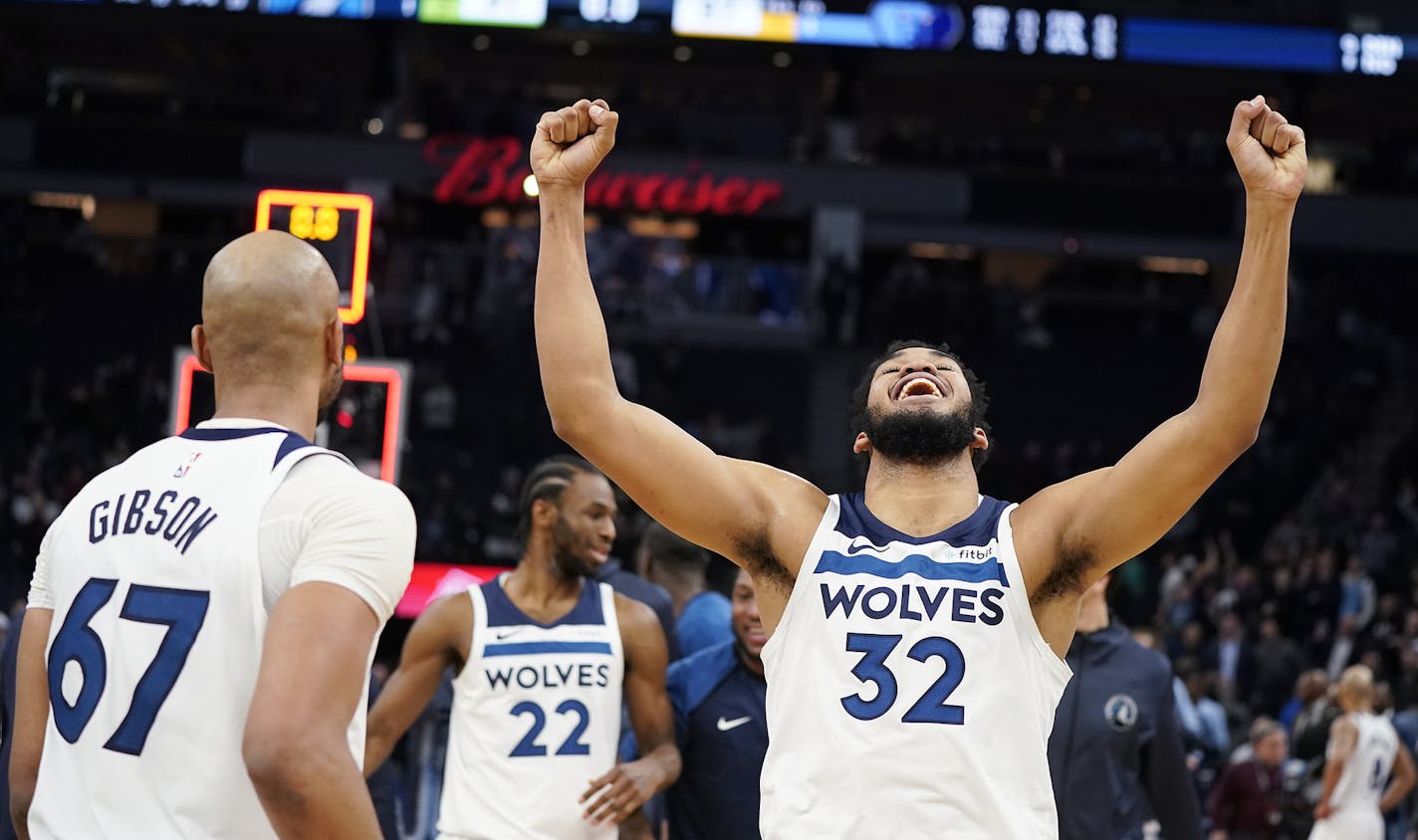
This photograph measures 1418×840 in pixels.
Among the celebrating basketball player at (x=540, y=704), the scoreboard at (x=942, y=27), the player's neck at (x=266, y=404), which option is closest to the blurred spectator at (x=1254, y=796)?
the celebrating basketball player at (x=540, y=704)

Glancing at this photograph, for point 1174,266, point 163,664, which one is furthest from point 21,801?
point 1174,266

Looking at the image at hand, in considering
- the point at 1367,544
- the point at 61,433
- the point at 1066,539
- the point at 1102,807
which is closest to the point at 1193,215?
the point at 1367,544

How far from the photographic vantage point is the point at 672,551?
26.2ft

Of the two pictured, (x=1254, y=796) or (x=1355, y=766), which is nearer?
(x=1355, y=766)

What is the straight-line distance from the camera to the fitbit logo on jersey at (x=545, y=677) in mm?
5941

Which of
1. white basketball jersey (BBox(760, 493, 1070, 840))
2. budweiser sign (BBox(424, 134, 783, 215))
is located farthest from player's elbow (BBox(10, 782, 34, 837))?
budweiser sign (BBox(424, 134, 783, 215))

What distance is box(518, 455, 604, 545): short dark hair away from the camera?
20.9 feet

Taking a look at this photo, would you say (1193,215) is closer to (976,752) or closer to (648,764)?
(648,764)

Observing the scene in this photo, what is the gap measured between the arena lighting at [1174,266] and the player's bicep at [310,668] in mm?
29796

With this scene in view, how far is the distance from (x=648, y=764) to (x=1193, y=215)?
2425 centimetres

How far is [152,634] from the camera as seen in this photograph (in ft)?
9.47

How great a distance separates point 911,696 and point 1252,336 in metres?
1.03

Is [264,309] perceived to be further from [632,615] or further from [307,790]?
[632,615]

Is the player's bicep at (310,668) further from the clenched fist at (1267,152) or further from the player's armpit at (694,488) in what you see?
the clenched fist at (1267,152)
